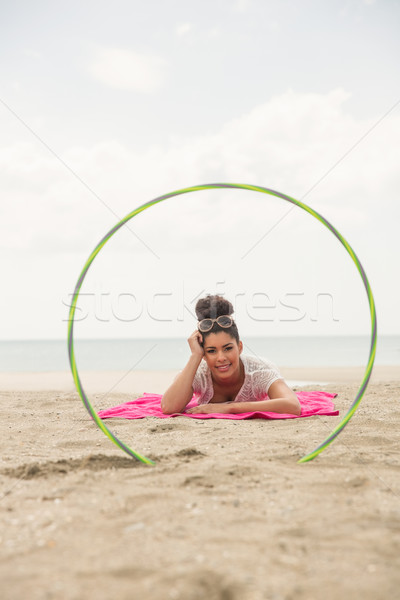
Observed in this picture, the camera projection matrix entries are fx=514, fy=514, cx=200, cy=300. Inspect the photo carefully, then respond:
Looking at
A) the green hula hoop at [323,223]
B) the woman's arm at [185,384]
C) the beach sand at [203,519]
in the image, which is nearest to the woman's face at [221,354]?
the woman's arm at [185,384]

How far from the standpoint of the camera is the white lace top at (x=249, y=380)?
520cm

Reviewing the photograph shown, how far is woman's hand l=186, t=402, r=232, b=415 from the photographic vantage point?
196 inches

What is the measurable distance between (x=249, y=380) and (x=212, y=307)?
85cm

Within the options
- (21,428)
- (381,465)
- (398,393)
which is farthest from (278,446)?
(398,393)

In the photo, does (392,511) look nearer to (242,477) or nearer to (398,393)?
(242,477)

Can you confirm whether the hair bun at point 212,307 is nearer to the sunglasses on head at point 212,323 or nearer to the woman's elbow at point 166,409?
the sunglasses on head at point 212,323

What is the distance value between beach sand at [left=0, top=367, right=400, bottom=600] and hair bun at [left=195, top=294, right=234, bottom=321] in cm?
154

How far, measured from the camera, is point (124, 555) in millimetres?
1804

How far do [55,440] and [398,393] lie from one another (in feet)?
15.5

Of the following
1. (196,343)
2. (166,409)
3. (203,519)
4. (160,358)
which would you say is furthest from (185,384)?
(160,358)

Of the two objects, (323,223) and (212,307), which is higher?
(323,223)

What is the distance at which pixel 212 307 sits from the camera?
5.09 meters

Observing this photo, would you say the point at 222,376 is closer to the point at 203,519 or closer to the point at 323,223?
the point at 323,223

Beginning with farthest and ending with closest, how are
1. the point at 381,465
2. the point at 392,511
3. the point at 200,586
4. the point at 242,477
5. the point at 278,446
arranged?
the point at 278,446 < the point at 381,465 < the point at 242,477 < the point at 392,511 < the point at 200,586
